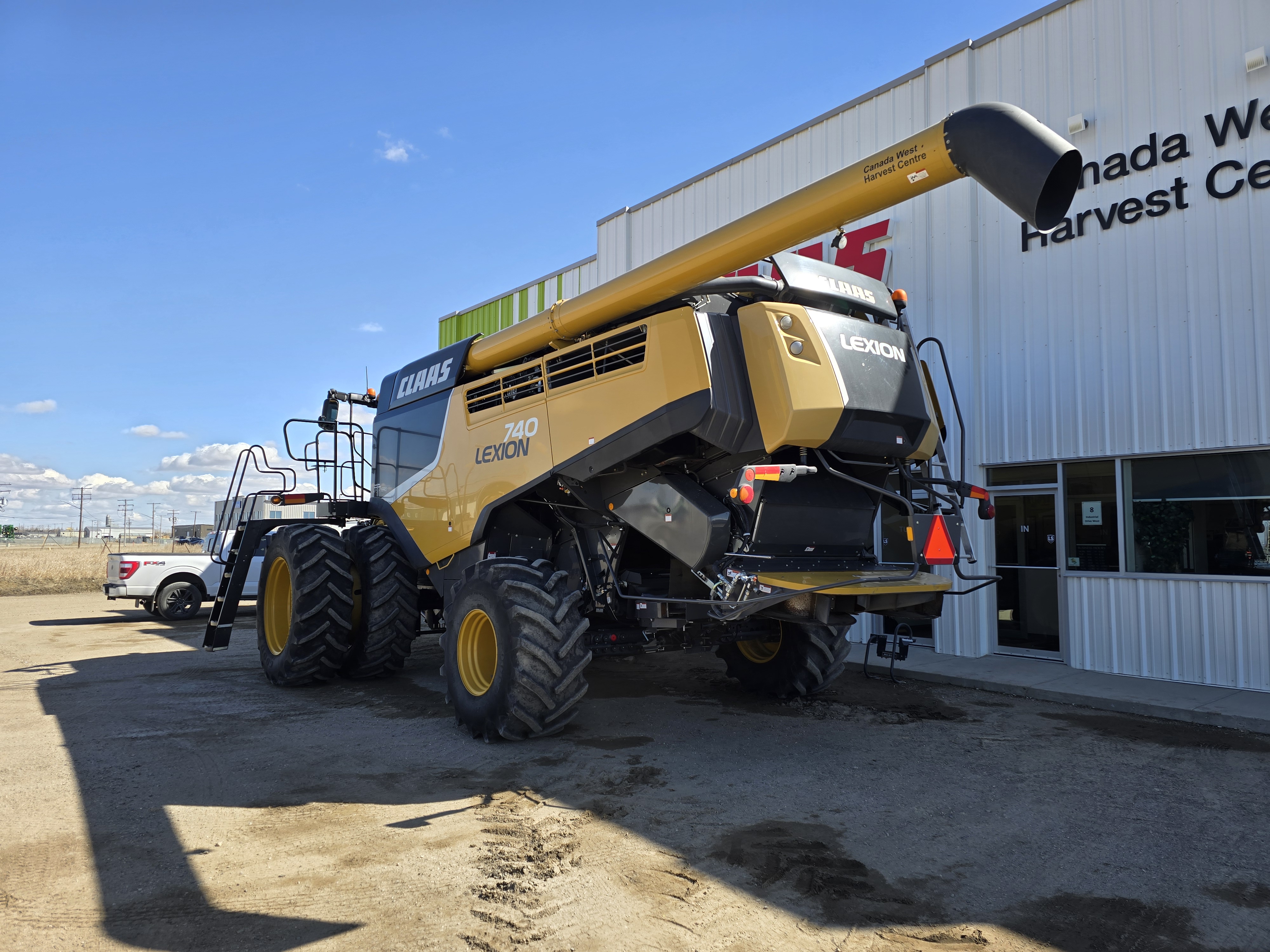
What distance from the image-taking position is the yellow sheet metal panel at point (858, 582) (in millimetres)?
5086

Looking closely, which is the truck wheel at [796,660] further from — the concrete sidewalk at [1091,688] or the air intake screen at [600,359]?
the air intake screen at [600,359]

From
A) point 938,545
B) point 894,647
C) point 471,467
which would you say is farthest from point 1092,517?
point 471,467

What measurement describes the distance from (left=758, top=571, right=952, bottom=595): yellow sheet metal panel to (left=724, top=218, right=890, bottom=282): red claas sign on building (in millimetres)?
6404

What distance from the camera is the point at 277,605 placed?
28.7ft

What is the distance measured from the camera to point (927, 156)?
4328mm

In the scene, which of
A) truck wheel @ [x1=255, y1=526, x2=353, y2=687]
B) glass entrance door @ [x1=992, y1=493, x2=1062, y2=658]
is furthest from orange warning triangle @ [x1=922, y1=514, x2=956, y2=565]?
truck wheel @ [x1=255, y1=526, x2=353, y2=687]

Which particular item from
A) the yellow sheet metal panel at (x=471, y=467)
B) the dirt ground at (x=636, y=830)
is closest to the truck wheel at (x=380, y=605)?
the yellow sheet metal panel at (x=471, y=467)

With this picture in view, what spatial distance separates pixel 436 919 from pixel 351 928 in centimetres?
32

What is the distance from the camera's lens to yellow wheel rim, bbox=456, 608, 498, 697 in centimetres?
634

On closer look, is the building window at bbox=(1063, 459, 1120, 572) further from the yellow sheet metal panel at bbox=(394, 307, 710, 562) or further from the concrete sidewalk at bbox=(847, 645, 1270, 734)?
the yellow sheet metal panel at bbox=(394, 307, 710, 562)

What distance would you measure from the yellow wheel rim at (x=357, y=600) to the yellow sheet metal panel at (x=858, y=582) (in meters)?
4.74

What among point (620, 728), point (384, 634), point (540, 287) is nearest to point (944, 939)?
point (620, 728)

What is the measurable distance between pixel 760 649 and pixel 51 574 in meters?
26.0

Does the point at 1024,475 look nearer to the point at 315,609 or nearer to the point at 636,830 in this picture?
the point at 636,830
